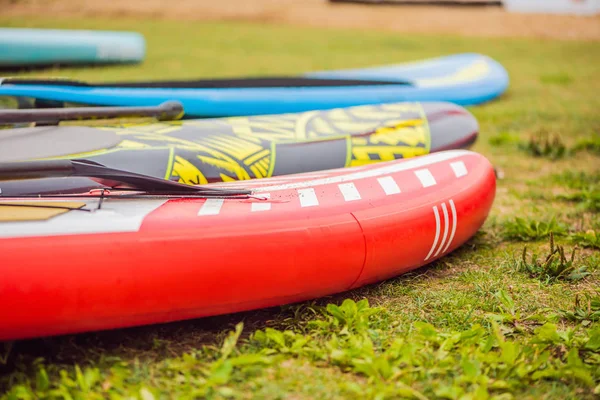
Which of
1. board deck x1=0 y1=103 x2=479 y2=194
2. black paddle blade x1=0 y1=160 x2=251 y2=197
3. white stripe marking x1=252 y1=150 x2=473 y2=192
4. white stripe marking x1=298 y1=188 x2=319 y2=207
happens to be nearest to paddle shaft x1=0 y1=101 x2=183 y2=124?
board deck x1=0 y1=103 x2=479 y2=194

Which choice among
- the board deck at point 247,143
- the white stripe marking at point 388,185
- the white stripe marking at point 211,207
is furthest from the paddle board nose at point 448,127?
the white stripe marking at point 211,207

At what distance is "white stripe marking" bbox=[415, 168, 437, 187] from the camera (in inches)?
95.3

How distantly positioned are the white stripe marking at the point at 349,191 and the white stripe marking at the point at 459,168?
52 centimetres

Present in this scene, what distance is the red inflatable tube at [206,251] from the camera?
1.70m

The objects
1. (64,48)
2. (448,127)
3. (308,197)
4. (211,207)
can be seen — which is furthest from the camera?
(64,48)

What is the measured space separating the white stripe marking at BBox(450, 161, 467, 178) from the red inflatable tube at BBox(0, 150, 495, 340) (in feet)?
0.82

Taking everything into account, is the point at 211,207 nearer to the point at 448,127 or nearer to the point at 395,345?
the point at 395,345

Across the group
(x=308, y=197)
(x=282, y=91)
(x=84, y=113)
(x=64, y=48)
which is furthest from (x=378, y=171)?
(x=64, y=48)

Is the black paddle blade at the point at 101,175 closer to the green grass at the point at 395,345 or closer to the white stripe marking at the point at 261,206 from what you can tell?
the white stripe marking at the point at 261,206

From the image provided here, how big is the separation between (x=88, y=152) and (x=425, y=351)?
1472mm

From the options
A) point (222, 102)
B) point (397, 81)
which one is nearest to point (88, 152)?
point (222, 102)

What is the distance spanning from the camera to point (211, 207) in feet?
6.52

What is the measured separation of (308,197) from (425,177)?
0.57m

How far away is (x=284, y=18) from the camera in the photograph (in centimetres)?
1173
